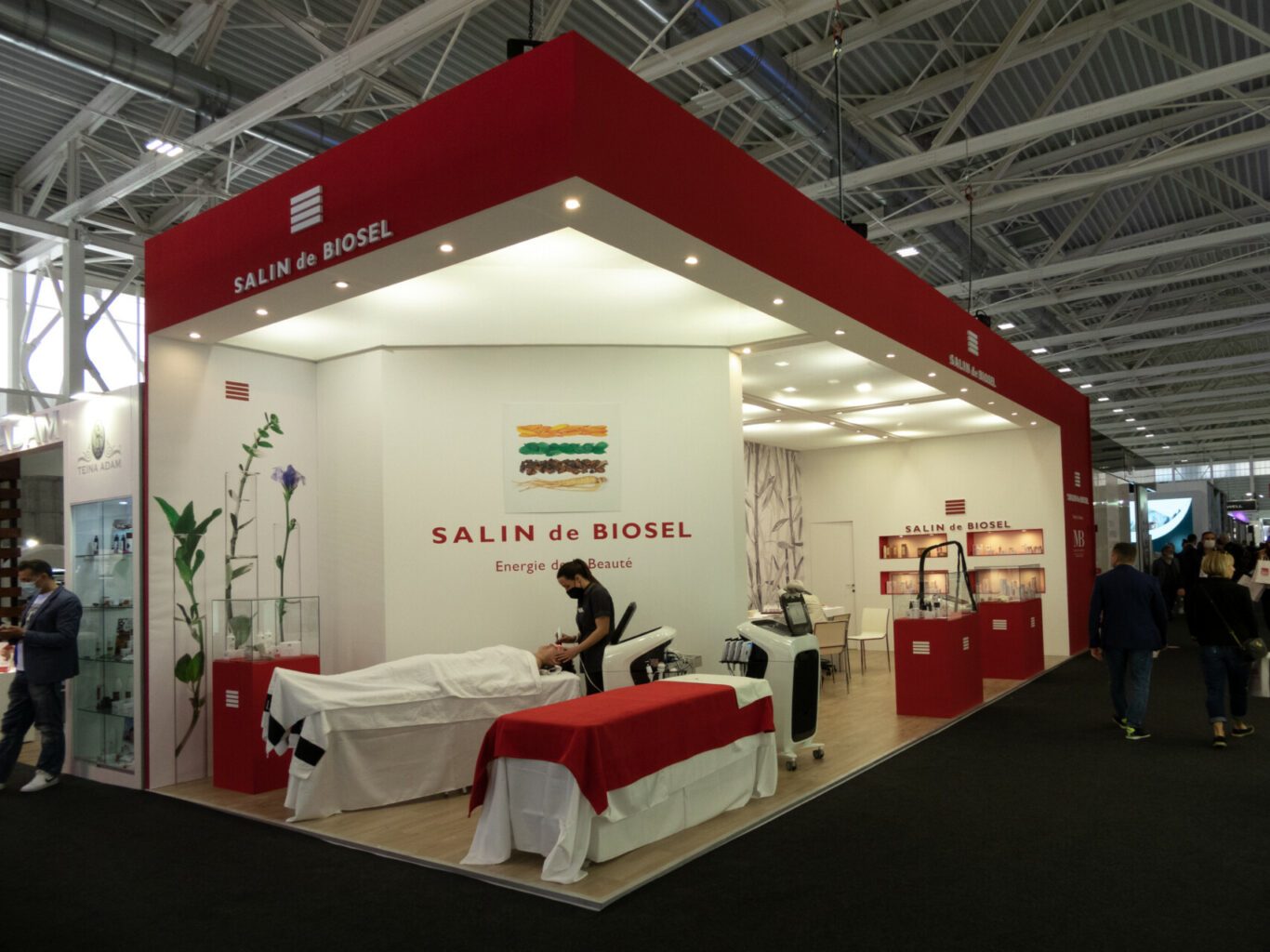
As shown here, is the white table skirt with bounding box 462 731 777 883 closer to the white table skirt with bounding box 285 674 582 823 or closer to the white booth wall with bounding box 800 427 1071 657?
the white table skirt with bounding box 285 674 582 823

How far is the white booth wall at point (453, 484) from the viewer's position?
648 centimetres

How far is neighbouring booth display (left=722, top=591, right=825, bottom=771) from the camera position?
236 inches

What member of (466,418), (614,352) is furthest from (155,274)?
(614,352)

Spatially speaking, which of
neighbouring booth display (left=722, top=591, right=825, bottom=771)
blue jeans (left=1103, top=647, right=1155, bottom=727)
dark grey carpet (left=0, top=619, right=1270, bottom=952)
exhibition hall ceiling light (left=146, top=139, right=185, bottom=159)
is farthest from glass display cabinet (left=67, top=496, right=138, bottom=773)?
blue jeans (left=1103, top=647, right=1155, bottom=727)

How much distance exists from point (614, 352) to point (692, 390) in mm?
670

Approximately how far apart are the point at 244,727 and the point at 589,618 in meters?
2.16

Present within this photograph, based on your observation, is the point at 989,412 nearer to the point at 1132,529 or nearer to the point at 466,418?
the point at 466,418

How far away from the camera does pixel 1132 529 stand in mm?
18078

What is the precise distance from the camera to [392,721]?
16.7 feet

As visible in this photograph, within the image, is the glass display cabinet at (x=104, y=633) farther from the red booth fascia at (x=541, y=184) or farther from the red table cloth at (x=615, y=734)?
the red table cloth at (x=615, y=734)

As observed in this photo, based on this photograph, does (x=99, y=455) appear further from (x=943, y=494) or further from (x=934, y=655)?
(x=943, y=494)

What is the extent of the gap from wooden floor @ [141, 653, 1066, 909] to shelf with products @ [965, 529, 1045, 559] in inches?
227

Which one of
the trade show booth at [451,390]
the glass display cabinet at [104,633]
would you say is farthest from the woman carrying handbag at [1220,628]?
the glass display cabinet at [104,633]

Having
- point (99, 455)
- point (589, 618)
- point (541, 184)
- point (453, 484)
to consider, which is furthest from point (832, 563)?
point (541, 184)
